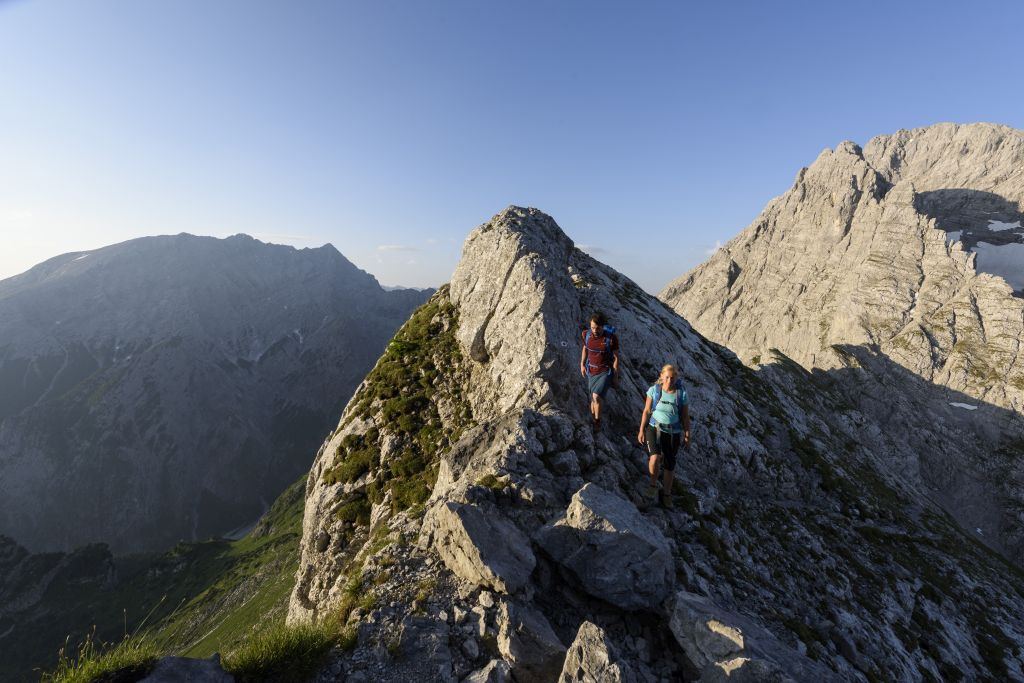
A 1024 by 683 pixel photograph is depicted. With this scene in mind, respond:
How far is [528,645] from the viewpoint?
32.2 ft

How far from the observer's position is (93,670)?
7.67 metres

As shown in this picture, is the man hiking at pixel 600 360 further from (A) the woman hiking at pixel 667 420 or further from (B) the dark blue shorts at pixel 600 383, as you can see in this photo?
(A) the woman hiking at pixel 667 420

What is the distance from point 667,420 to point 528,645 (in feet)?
28.7

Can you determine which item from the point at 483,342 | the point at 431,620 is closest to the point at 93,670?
the point at 431,620

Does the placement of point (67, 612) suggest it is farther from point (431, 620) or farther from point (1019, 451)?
point (1019, 451)

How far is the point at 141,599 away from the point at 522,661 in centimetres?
22167

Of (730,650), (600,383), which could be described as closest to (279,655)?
(730,650)

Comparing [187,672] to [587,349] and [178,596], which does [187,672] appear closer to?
[587,349]

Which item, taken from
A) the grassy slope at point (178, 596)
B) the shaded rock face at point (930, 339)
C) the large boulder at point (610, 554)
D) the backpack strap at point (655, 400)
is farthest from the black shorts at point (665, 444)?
the grassy slope at point (178, 596)

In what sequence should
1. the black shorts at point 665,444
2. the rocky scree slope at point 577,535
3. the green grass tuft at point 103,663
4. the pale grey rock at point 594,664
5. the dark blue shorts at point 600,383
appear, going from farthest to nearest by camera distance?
the dark blue shorts at point 600,383 → the black shorts at point 665,444 → the rocky scree slope at point 577,535 → the pale grey rock at point 594,664 → the green grass tuft at point 103,663

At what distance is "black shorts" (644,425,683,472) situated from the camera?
15523 millimetres

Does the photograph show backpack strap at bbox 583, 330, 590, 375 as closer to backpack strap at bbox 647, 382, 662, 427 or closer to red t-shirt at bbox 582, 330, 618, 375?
red t-shirt at bbox 582, 330, 618, 375

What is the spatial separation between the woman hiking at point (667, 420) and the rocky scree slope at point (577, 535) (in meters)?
1.74

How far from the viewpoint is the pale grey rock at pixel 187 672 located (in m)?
7.91
